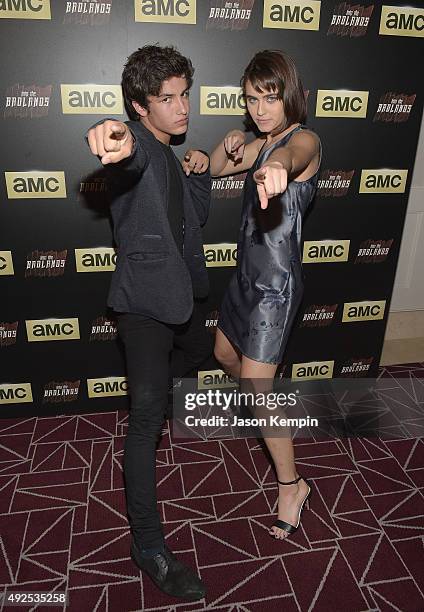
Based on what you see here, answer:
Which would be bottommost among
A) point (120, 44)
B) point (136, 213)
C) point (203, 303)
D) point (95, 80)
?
point (203, 303)

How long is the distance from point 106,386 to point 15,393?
58 centimetres

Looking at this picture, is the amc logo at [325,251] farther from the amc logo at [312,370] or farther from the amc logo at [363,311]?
the amc logo at [312,370]

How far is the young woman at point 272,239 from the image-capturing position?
88.7 inches

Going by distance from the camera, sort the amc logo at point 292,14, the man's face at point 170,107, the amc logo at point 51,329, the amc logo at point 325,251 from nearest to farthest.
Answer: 1. the man's face at point 170,107
2. the amc logo at point 292,14
3. the amc logo at point 51,329
4. the amc logo at point 325,251

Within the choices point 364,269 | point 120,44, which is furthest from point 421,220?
point 120,44

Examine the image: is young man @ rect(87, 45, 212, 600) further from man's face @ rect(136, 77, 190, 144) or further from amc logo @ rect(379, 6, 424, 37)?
amc logo @ rect(379, 6, 424, 37)

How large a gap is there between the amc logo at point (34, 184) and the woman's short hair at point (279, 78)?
1.24m

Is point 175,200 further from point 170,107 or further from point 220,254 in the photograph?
point 220,254

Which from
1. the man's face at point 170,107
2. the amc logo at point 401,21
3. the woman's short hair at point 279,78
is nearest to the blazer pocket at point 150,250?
the man's face at point 170,107

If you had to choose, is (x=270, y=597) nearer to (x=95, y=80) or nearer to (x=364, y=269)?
(x=364, y=269)

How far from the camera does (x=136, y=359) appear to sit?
223cm

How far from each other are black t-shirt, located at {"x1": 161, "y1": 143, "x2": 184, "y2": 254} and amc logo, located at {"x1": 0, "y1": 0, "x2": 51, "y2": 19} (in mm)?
1019

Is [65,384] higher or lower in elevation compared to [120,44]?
lower

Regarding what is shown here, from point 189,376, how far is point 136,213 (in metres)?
1.71
